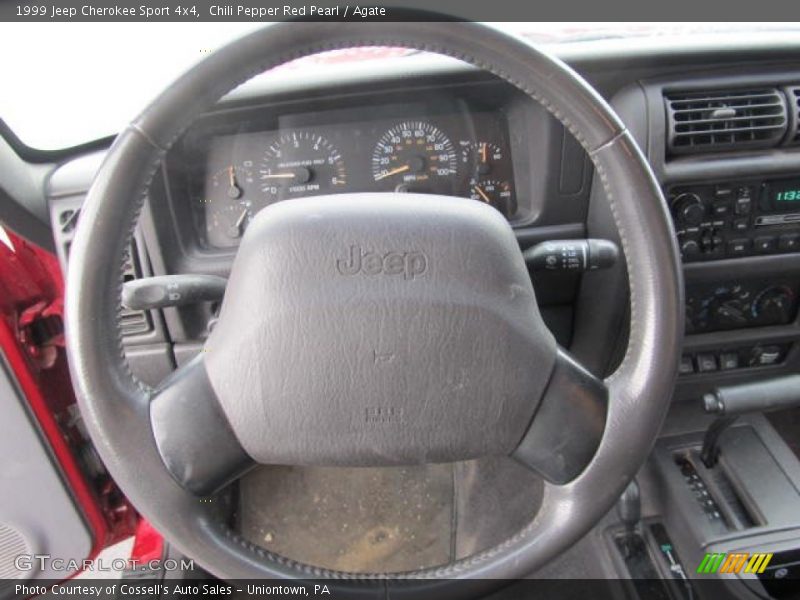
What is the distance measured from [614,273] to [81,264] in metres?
1.04

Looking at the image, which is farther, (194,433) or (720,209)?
(720,209)

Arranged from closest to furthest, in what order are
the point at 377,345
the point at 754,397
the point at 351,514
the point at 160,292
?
the point at 377,345, the point at 160,292, the point at 754,397, the point at 351,514

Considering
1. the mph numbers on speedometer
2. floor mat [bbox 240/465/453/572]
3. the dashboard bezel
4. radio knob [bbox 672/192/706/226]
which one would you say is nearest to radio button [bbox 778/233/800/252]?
radio knob [bbox 672/192/706/226]

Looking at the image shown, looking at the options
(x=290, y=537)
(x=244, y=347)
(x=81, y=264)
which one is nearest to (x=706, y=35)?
(x=244, y=347)

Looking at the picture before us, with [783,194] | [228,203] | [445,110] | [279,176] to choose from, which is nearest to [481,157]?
[445,110]

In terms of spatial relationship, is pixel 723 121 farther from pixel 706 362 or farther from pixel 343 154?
pixel 343 154

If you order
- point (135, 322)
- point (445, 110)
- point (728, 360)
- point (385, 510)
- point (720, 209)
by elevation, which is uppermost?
point (445, 110)

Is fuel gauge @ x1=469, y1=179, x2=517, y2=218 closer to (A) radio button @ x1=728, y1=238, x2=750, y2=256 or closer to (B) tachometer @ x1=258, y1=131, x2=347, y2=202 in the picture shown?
(B) tachometer @ x1=258, y1=131, x2=347, y2=202

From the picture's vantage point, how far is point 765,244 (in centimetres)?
144

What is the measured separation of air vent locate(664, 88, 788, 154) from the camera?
1338mm

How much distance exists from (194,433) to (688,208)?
1065 mm

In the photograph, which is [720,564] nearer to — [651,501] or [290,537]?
[651,501]

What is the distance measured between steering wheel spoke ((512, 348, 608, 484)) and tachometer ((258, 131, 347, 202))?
71cm

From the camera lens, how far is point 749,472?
1.52 meters
